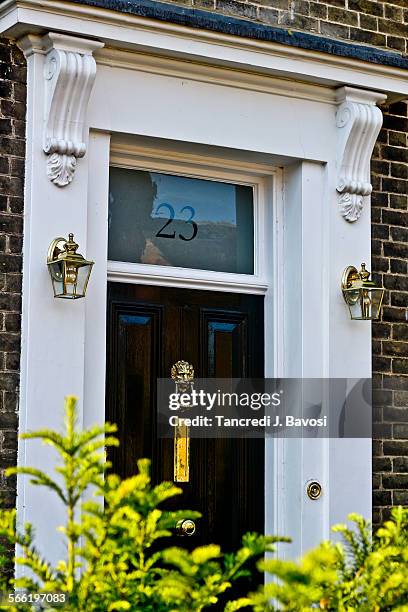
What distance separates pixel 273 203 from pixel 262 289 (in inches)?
19.1

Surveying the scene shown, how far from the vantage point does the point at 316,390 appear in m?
6.49

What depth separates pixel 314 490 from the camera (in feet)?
21.2

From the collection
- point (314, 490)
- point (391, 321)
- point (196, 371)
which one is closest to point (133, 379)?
point (196, 371)

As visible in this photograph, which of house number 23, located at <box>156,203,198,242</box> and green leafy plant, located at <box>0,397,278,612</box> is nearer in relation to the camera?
green leafy plant, located at <box>0,397,278,612</box>

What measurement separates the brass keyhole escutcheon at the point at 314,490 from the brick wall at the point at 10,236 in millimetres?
1703

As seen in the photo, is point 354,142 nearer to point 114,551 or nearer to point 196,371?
point 196,371

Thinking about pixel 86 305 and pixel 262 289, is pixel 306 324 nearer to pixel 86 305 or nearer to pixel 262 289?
pixel 262 289

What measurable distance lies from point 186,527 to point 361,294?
1564 mm

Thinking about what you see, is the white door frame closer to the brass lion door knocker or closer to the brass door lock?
the brass door lock

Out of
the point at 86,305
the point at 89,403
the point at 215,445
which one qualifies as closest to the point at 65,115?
the point at 86,305

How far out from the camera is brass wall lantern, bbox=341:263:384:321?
21.4 feet

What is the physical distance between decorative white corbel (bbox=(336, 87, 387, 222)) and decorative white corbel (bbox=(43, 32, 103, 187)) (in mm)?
1545

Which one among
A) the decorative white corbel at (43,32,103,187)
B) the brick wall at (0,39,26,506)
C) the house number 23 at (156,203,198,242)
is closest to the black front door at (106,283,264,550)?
the house number 23 at (156,203,198,242)

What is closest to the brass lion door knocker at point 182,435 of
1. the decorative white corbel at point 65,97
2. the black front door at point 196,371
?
the black front door at point 196,371
